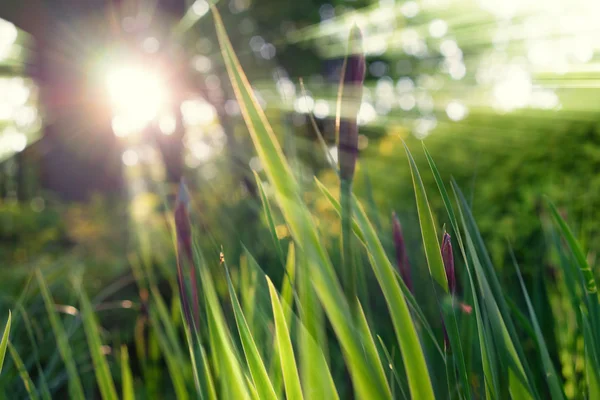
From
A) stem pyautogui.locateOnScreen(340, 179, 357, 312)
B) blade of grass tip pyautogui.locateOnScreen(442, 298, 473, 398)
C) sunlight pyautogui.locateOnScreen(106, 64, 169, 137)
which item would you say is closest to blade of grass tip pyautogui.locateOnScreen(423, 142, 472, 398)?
blade of grass tip pyautogui.locateOnScreen(442, 298, 473, 398)

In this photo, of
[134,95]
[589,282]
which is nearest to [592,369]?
[589,282]

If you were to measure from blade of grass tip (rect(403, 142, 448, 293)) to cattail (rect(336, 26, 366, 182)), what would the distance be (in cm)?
8

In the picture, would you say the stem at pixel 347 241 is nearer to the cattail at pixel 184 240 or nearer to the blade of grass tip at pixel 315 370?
the blade of grass tip at pixel 315 370

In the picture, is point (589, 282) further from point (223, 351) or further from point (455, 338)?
point (223, 351)

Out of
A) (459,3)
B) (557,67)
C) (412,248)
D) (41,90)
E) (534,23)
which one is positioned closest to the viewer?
(412,248)

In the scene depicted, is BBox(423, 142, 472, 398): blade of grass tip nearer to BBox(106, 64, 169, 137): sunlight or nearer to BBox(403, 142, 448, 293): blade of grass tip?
BBox(403, 142, 448, 293): blade of grass tip

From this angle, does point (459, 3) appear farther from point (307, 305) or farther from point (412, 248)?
point (307, 305)

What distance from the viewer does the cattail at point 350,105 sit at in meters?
0.38

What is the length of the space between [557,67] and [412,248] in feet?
5.76

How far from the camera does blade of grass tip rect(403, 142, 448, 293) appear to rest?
0.45 metres

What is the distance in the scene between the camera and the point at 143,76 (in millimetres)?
6777

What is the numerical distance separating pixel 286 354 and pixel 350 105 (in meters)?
0.25

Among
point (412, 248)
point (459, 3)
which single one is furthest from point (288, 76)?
point (412, 248)

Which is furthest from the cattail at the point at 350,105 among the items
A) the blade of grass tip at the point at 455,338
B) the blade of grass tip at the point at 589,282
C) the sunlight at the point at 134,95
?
the sunlight at the point at 134,95
